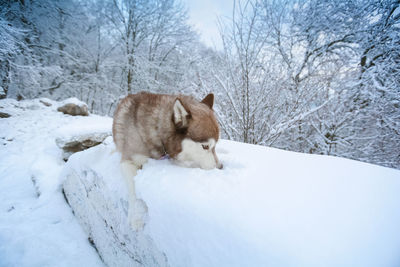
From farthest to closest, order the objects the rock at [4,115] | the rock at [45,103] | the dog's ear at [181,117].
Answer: the rock at [45,103], the rock at [4,115], the dog's ear at [181,117]

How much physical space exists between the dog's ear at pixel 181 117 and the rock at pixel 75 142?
137 inches

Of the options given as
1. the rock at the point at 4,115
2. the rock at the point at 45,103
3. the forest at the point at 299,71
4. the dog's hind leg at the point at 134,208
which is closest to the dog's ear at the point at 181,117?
the dog's hind leg at the point at 134,208

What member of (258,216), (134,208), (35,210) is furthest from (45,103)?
(258,216)

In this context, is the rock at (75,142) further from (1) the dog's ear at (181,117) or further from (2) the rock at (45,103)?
(2) the rock at (45,103)

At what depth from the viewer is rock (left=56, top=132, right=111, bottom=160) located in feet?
12.9

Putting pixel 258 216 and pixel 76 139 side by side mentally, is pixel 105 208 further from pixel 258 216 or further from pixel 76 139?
pixel 76 139

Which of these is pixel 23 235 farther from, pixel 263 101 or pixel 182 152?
pixel 263 101

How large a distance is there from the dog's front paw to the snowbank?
69 mm

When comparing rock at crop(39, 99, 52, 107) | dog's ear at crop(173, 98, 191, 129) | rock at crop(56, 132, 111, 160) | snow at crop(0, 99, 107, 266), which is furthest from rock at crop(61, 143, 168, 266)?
rock at crop(39, 99, 52, 107)

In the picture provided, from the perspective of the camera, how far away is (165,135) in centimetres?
170

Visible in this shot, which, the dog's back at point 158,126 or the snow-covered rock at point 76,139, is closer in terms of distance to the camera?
the dog's back at point 158,126

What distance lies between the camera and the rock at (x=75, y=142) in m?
3.93

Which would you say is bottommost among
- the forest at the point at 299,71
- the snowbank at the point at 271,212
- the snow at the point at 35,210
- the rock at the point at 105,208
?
the snow at the point at 35,210

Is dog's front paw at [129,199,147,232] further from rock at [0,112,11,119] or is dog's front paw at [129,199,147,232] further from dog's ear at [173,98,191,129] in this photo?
rock at [0,112,11,119]
